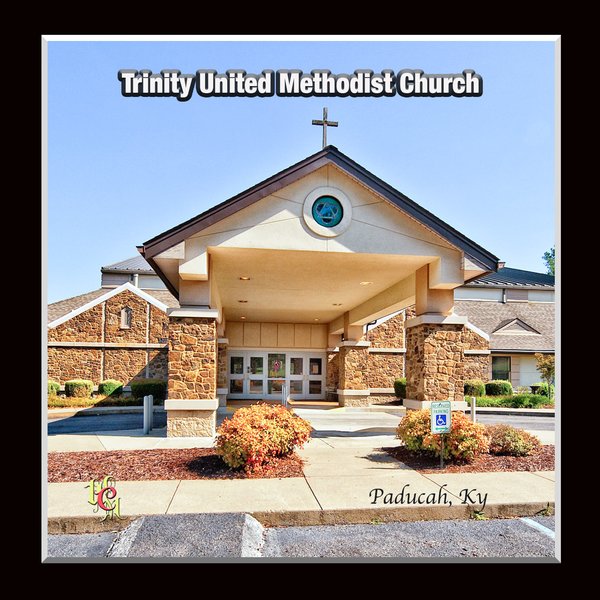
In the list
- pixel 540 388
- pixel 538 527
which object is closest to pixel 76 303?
pixel 540 388

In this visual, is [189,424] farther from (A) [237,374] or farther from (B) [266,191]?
(A) [237,374]

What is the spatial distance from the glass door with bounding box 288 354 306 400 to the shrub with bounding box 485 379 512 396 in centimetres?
912

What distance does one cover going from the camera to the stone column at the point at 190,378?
1123 cm

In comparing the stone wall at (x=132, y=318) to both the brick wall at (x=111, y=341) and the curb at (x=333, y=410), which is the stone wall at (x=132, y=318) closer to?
the brick wall at (x=111, y=341)

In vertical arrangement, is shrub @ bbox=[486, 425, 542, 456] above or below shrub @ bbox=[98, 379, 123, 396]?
above

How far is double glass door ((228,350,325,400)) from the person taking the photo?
25.7 meters

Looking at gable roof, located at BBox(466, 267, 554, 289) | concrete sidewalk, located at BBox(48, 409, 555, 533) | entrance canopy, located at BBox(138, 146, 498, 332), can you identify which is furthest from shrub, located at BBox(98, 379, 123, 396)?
gable roof, located at BBox(466, 267, 554, 289)

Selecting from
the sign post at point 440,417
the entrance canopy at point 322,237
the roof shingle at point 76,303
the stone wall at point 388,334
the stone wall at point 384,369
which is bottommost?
the stone wall at point 384,369

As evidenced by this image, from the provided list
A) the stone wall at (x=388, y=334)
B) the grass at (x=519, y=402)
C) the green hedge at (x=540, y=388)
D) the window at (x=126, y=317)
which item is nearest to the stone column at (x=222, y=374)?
the window at (x=126, y=317)

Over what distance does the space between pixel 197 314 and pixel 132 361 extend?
49.7ft

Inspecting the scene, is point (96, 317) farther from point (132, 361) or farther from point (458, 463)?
point (458, 463)

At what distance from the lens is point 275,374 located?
26.0 metres

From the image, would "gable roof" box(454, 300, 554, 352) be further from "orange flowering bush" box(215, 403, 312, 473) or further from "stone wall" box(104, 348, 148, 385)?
"orange flowering bush" box(215, 403, 312, 473)

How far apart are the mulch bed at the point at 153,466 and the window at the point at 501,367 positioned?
2026 cm
